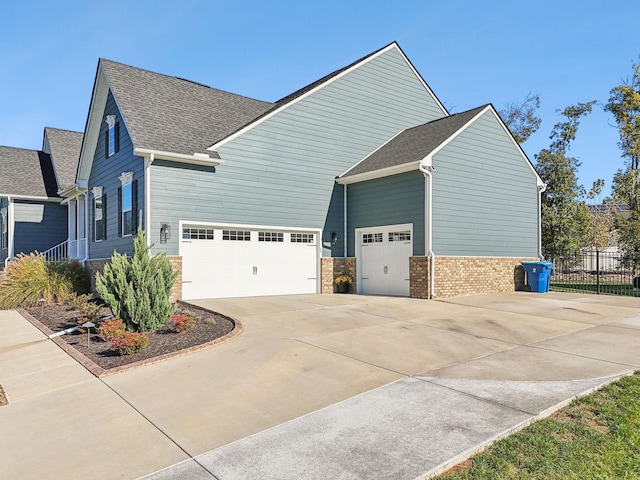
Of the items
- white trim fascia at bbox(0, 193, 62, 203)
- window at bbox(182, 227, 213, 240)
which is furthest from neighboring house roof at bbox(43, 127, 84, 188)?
window at bbox(182, 227, 213, 240)

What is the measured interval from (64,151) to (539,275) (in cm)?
2318

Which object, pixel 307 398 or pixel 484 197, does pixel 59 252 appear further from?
pixel 307 398

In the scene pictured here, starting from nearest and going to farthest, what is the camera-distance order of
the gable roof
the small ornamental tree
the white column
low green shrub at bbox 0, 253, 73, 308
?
the small ornamental tree
low green shrub at bbox 0, 253, 73, 308
the gable roof
the white column

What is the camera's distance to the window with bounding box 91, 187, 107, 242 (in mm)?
16438

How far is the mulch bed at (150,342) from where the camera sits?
7.19m

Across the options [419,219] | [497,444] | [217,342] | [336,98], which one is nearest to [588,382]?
[497,444]

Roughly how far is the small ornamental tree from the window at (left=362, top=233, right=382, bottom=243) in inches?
337

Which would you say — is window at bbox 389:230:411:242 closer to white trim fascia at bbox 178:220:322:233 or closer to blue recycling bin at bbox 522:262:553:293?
white trim fascia at bbox 178:220:322:233

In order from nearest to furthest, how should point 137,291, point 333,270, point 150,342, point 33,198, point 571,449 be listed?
point 571,449 < point 150,342 < point 137,291 < point 333,270 < point 33,198

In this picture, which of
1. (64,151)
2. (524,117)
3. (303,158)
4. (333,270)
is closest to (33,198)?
(64,151)

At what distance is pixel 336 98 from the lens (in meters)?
17.0

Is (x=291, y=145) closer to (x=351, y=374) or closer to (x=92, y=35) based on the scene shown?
(x=92, y=35)

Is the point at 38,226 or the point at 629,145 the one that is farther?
the point at 629,145

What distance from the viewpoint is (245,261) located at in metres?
14.8
